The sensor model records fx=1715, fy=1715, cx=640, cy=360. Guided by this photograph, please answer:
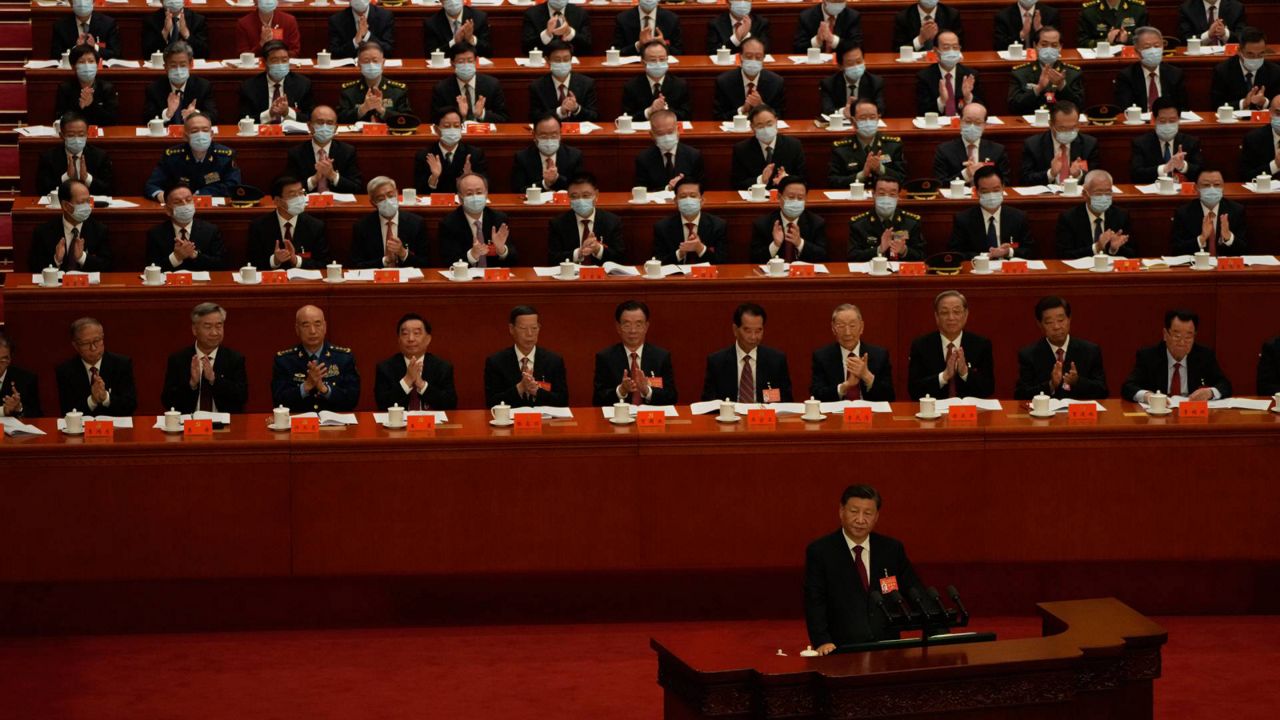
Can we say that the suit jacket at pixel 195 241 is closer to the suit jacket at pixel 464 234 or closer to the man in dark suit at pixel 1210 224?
the suit jacket at pixel 464 234

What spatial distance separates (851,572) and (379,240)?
5.15 meters

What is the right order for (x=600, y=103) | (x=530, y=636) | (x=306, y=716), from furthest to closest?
(x=600, y=103) < (x=530, y=636) < (x=306, y=716)

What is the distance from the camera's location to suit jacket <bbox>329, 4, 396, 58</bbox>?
12648 millimetres

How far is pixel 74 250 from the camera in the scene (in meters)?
10.5

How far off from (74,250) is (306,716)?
4.91m

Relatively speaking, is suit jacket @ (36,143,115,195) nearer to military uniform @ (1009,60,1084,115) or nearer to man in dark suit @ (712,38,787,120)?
man in dark suit @ (712,38,787,120)

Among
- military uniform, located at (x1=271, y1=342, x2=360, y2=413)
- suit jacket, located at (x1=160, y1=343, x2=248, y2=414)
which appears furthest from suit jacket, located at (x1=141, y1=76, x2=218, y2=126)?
military uniform, located at (x1=271, y1=342, x2=360, y2=413)

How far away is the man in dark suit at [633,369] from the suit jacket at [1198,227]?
366 cm

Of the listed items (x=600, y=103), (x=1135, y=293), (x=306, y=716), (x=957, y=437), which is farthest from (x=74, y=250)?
(x=1135, y=293)

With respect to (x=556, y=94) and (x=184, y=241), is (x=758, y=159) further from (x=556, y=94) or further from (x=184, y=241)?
(x=184, y=241)

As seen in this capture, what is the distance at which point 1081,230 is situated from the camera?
1070 cm

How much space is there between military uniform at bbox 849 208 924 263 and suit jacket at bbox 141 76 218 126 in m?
4.58

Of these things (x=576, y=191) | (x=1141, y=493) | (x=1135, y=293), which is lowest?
(x=1141, y=493)

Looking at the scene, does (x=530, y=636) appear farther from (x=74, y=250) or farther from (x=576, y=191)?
(x=74, y=250)
